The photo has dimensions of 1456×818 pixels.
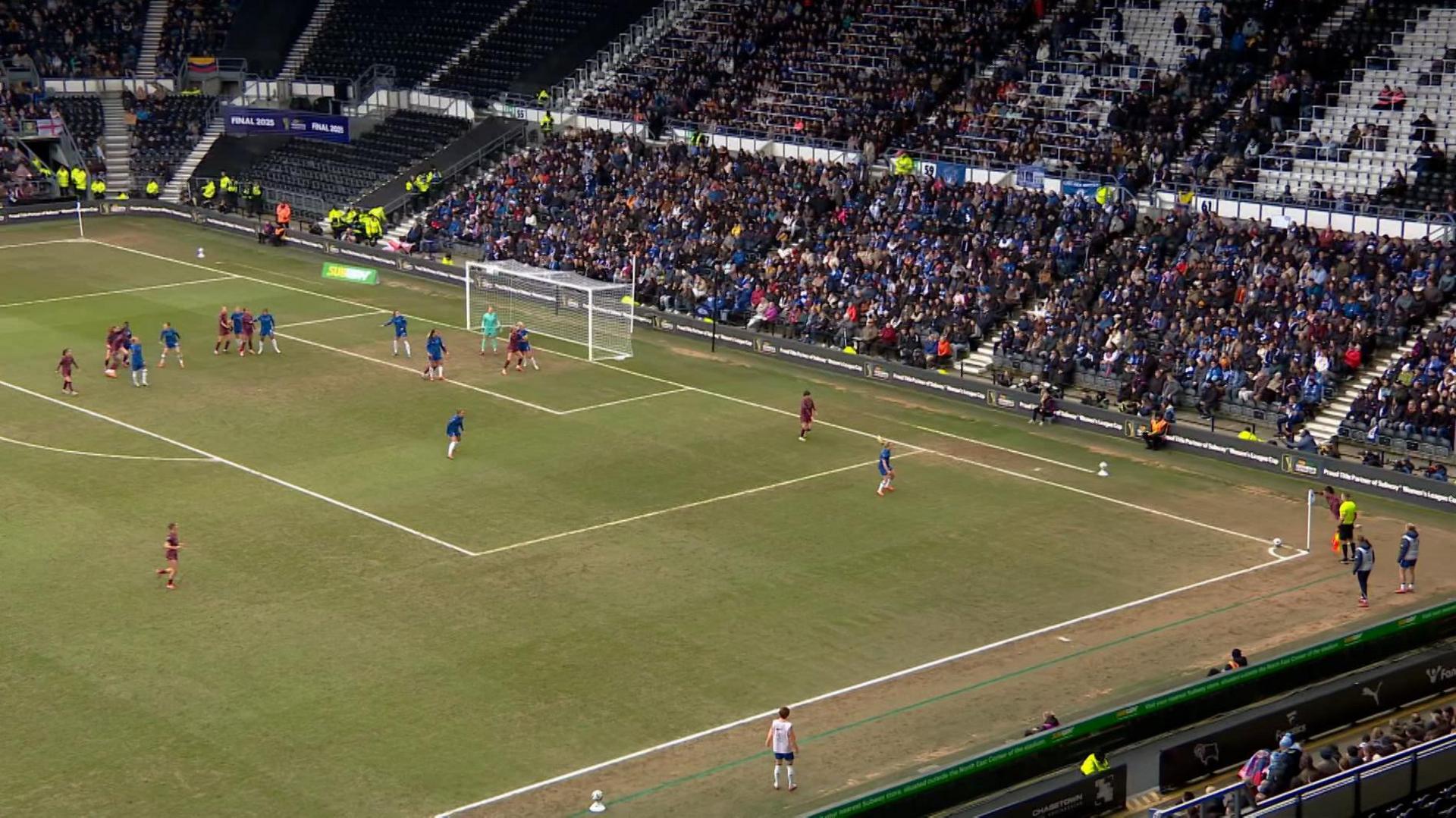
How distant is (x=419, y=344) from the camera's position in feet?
188

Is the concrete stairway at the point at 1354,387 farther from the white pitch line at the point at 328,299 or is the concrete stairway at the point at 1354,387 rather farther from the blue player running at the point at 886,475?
the white pitch line at the point at 328,299

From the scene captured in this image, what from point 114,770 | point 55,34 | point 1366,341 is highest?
point 55,34

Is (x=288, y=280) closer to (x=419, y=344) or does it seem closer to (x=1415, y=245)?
(x=419, y=344)

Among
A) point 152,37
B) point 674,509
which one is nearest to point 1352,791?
point 674,509

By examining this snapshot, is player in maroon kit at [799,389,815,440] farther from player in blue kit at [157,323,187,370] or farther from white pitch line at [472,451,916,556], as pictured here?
player in blue kit at [157,323,187,370]

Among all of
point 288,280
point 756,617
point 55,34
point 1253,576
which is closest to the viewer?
point 756,617

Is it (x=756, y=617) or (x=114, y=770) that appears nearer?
(x=114, y=770)

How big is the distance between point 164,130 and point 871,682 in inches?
2590

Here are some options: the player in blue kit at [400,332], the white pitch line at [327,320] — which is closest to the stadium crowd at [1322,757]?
the player in blue kit at [400,332]

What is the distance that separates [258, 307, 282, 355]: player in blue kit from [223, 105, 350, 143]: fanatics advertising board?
2613cm

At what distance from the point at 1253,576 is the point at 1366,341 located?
13065 millimetres

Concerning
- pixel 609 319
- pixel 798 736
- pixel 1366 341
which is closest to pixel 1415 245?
pixel 1366 341

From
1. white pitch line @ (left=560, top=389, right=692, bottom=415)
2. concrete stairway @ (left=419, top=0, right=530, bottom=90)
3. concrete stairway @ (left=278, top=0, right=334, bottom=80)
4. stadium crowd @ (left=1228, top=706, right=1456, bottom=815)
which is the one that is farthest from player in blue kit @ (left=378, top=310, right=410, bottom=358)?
concrete stairway @ (left=278, top=0, right=334, bottom=80)

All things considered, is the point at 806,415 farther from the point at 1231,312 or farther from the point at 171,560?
the point at 171,560
